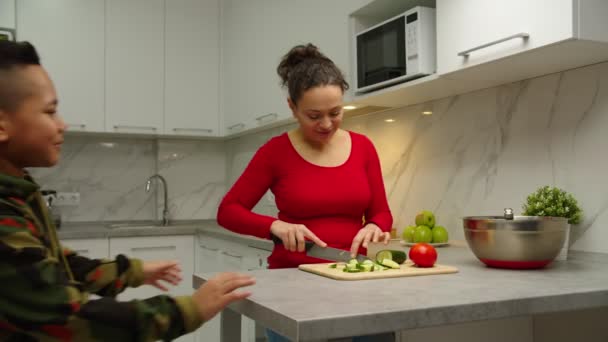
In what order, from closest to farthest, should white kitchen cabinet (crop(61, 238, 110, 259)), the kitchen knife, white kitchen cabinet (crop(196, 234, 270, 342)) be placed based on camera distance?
the kitchen knife
white kitchen cabinet (crop(196, 234, 270, 342))
white kitchen cabinet (crop(61, 238, 110, 259))

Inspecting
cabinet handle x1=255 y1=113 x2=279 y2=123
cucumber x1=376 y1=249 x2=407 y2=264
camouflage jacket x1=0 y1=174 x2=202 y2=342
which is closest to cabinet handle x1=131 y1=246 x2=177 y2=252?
cabinet handle x1=255 y1=113 x2=279 y2=123

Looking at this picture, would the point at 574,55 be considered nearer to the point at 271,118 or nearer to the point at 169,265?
the point at 169,265

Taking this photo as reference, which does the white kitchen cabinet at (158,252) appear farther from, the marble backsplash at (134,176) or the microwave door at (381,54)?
the microwave door at (381,54)

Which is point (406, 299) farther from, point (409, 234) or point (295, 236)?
point (409, 234)

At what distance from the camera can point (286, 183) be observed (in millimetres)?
1586

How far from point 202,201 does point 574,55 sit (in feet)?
9.66

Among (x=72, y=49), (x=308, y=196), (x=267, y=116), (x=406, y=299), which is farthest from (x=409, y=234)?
(x=72, y=49)

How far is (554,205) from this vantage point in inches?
64.7

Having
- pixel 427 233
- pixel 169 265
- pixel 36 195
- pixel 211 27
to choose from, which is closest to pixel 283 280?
pixel 169 265

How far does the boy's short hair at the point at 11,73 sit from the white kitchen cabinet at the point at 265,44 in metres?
1.52

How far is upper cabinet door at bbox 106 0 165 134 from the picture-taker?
351cm

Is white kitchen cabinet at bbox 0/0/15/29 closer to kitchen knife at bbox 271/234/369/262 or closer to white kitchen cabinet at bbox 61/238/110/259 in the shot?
white kitchen cabinet at bbox 61/238/110/259

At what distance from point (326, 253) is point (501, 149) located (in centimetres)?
86

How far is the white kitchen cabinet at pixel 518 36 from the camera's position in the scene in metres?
1.41
